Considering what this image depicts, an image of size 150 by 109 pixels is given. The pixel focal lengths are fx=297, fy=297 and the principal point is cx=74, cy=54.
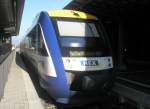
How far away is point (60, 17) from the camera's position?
8.34 metres

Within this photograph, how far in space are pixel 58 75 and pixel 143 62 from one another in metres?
12.5

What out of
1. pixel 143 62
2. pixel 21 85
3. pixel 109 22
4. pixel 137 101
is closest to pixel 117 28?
pixel 109 22

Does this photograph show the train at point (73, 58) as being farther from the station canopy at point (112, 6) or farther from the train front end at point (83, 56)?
the station canopy at point (112, 6)

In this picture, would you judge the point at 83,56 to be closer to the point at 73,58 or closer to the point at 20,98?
the point at 73,58

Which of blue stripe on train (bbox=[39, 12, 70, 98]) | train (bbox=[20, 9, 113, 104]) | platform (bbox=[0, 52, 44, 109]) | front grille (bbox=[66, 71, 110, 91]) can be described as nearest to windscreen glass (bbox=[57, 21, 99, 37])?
train (bbox=[20, 9, 113, 104])

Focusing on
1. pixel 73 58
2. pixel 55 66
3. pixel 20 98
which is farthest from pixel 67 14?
pixel 20 98

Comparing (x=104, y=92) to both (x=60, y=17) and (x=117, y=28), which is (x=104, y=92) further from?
(x=117, y=28)

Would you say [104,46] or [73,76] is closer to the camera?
[73,76]

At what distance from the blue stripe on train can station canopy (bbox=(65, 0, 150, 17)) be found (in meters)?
7.75

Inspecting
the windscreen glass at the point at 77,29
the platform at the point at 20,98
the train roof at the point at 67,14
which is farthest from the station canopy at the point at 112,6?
the platform at the point at 20,98

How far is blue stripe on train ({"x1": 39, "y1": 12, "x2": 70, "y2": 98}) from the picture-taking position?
7270 millimetres

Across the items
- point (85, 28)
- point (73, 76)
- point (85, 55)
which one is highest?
point (85, 28)

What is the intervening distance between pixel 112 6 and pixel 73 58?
9370 millimetres

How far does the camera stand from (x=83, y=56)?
7.72 m
